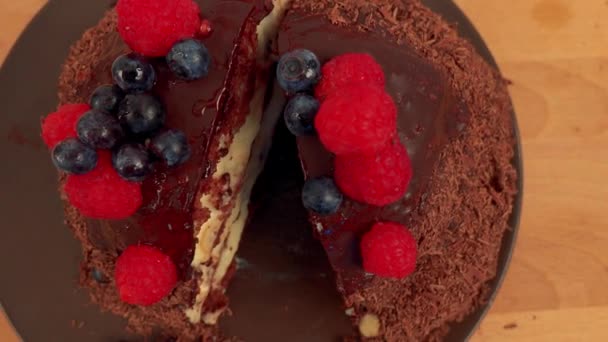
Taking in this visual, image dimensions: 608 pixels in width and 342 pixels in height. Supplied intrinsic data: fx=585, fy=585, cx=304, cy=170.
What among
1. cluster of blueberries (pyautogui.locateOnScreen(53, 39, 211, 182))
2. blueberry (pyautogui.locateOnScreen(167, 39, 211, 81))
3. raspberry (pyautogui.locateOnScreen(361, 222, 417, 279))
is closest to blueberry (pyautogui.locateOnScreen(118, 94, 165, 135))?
cluster of blueberries (pyautogui.locateOnScreen(53, 39, 211, 182))

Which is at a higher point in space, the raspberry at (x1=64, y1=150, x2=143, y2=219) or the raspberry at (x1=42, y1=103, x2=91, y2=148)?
the raspberry at (x1=42, y1=103, x2=91, y2=148)

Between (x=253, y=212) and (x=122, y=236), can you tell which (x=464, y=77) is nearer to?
(x=253, y=212)

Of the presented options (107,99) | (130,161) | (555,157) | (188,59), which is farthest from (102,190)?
(555,157)

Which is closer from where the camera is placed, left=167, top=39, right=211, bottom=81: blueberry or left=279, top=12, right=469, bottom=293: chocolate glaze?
left=167, top=39, right=211, bottom=81: blueberry

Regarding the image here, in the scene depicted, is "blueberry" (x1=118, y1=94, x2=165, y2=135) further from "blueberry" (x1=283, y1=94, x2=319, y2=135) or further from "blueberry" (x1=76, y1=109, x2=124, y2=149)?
"blueberry" (x1=283, y1=94, x2=319, y2=135)

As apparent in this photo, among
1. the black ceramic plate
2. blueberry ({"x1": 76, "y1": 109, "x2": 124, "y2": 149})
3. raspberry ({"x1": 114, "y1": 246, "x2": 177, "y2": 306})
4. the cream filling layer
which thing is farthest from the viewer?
the black ceramic plate

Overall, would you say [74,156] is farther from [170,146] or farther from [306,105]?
[306,105]
